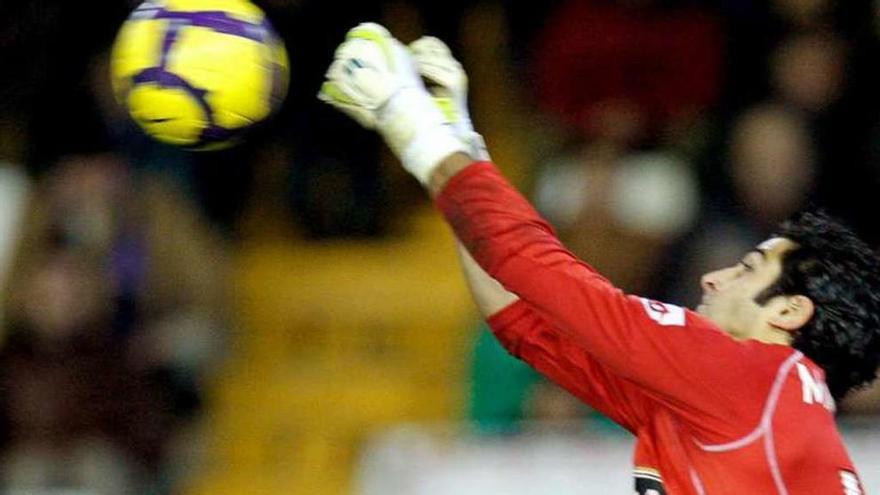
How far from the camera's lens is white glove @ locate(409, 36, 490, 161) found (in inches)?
157

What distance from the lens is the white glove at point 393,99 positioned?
3828 millimetres

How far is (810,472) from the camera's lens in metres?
3.85

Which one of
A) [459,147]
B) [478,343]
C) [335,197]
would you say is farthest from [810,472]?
[335,197]

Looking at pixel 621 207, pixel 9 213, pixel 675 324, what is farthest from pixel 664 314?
pixel 9 213

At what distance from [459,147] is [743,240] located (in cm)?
311

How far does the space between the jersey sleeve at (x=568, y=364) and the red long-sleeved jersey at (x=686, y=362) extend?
0.70 feet

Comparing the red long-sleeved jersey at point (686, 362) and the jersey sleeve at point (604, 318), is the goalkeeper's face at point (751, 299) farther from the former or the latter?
the jersey sleeve at point (604, 318)

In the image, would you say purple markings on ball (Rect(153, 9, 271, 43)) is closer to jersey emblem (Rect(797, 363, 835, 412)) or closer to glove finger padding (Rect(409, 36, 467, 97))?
glove finger padding (Rect(409, 36, 467, 97))

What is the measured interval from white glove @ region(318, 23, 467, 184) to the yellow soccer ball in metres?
0.60

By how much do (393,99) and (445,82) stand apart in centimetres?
23

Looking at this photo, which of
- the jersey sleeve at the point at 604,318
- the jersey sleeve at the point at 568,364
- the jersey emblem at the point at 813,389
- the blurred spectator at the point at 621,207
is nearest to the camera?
the jersey sleeve at the point at 604,318

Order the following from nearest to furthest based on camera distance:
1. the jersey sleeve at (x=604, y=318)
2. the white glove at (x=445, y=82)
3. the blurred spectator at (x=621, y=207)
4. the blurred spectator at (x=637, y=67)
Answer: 1. the jersey sleeve at (x=604, y=318)
2. the white glove at (x=445, y=82)
3. the blurred spectator at (x=621, y=207)
4. the blurred spectator at (x=637, y=67)

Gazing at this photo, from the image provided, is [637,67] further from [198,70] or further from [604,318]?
[604,318]

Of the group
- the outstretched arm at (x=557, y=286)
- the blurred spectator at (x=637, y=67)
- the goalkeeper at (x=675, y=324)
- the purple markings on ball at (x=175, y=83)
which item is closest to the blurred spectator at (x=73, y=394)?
the blurred spectator at (x=637, y=67)
